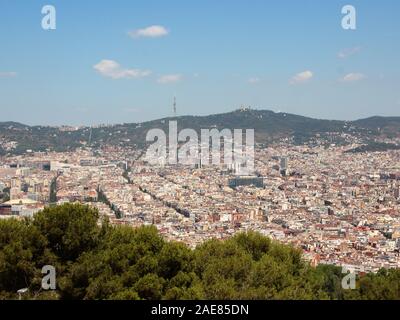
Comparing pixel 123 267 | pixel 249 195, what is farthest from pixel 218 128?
pixel 123 267

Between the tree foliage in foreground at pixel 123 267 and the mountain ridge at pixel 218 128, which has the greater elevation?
the mountain ridge at pixel 218 128

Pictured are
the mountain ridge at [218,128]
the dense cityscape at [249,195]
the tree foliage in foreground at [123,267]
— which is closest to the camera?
the tree foliage in foreground at [123,267]

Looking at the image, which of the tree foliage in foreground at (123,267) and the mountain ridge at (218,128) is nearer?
the tree foliage in foreground at (123,267)

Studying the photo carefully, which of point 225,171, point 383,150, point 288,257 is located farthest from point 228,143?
point 288,257

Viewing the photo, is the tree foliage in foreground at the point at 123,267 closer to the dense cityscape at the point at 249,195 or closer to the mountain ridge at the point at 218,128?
the dense cityscape at the point at 249,195

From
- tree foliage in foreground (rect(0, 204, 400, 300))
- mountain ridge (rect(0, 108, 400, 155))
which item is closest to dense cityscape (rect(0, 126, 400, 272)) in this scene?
tree foliage in foreground (rect(0, 204, 400, 300))

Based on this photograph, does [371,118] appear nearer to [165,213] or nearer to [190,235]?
[165,213]

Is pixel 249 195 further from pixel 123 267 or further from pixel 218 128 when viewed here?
pixel 123 267

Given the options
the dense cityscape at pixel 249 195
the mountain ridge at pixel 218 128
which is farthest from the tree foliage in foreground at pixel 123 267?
the mountain ridge at pixel 218 128

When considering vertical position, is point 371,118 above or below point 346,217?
above
